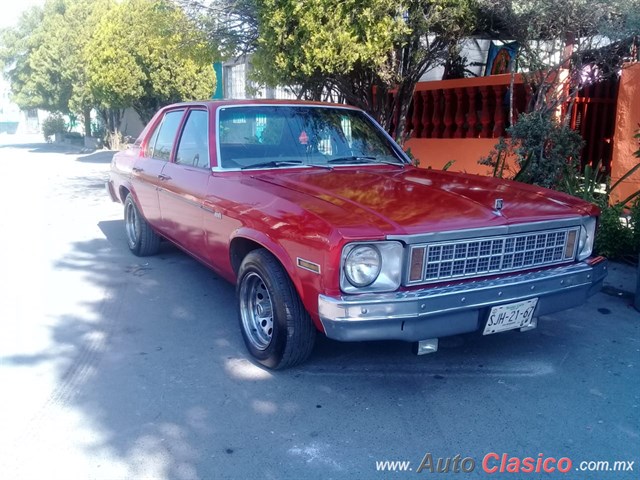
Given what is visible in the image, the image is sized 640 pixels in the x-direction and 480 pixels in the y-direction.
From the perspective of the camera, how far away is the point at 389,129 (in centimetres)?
919

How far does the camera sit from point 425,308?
3246mm

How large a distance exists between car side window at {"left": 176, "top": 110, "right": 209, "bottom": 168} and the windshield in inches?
7.7

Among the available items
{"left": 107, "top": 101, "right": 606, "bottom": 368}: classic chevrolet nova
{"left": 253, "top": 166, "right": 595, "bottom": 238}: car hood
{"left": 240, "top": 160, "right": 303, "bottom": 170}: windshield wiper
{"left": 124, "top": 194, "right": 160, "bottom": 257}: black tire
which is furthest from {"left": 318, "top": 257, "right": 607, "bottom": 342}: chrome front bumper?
{"left": 124, "top": 194, "right": 160, "bottom": 257}: black tire

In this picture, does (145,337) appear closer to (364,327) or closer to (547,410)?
(364,327)

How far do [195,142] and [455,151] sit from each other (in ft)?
19.0

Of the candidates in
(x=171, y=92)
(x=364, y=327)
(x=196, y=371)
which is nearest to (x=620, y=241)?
(x=364, y=327)

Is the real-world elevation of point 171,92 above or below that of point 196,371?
above

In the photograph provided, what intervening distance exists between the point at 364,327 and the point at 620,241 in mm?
3863

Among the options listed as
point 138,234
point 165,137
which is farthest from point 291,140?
point 138,234

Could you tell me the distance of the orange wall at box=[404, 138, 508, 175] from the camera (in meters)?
9.28

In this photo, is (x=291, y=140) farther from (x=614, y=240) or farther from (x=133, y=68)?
(x=133, y=68)

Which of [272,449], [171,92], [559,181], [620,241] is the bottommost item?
[272,449]

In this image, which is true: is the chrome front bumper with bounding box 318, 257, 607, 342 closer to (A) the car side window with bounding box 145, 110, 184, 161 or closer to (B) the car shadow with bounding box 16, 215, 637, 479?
(B) the car shadow with bounding box 16, 215, 637, 479

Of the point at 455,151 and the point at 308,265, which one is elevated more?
the point at 455,151
